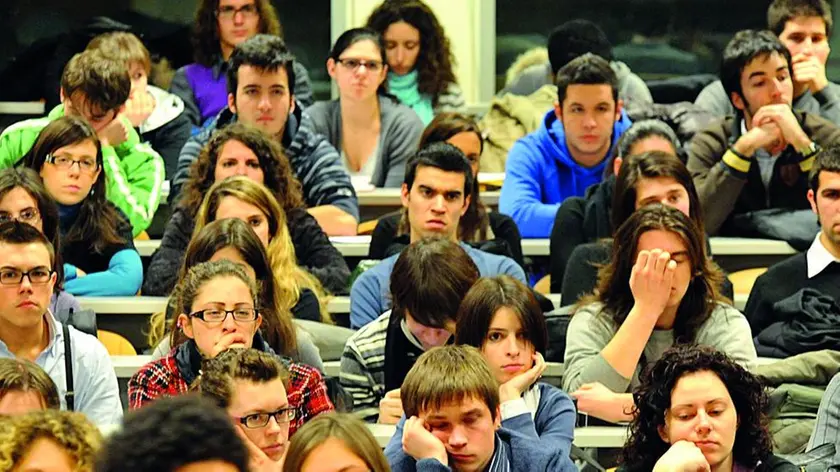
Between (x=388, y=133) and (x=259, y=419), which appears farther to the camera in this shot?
(x=388, y=133)

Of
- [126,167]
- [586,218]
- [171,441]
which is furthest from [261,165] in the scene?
[171,441]

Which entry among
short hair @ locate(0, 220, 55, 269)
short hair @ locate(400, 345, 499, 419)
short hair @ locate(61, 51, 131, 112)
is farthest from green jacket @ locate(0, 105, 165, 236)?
short hair @ locate(400, 345, 499, 419)

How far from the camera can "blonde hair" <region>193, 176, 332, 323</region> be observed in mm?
4672

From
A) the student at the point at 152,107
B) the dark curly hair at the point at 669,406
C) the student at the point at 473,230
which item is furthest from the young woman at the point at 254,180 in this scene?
the dark curly hair at the point at 669,406

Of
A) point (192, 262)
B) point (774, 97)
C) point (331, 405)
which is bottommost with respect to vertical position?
point (331, 405)

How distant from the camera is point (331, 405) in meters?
3.90

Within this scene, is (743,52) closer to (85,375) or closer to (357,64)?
(357,64)

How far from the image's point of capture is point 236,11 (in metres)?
6.54

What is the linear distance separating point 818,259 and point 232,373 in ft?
6.68

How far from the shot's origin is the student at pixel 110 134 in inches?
207

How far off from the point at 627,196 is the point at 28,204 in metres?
1.68

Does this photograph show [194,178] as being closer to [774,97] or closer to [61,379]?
[61,379]

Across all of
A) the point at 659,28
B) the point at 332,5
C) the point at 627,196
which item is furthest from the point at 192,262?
Answer: the point at 659,28

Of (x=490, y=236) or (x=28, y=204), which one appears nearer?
(x=28, y=204)
